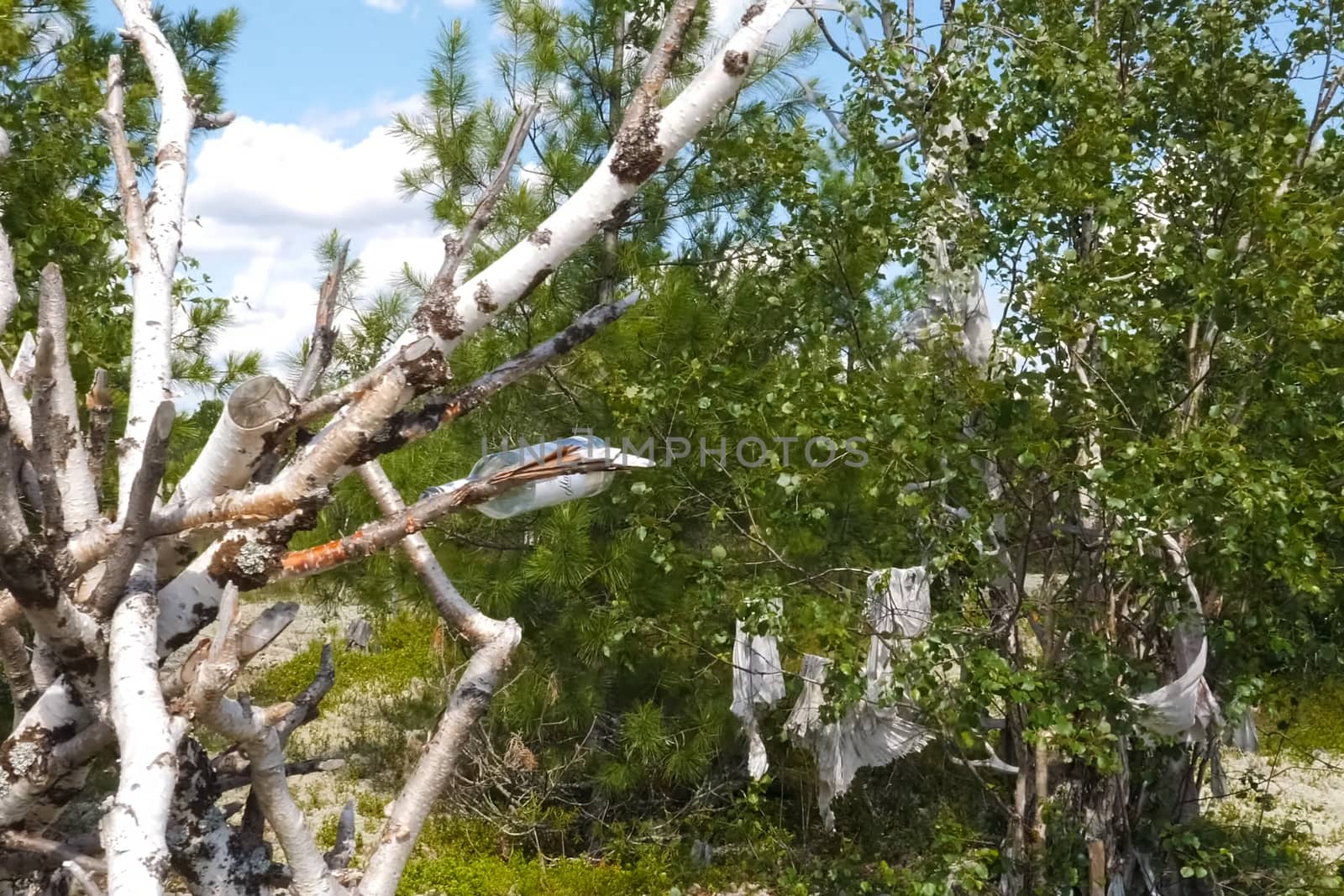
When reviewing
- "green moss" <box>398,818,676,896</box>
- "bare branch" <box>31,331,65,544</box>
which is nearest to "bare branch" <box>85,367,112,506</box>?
"bare branch" <box>31,331,65,544</box>

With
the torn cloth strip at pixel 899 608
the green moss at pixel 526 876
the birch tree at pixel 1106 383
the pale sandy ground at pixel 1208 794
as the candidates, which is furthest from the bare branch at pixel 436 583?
the pale sandy ground at pixel 1208 794

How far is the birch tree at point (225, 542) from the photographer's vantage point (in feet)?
5.03

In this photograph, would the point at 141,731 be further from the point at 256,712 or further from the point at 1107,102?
the point at 1107,102

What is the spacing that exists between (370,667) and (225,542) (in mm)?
8498

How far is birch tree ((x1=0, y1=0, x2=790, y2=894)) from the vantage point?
60.3 inches

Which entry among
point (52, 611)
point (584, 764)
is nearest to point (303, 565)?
point (52, 611)

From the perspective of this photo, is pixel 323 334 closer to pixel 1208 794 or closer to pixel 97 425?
pixel 97 425

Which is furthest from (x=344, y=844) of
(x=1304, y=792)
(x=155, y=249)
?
(x=1304, y=792)

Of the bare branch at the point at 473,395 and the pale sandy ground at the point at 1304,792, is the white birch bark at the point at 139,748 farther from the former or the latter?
the pale sandy ground at the point at 1304,792

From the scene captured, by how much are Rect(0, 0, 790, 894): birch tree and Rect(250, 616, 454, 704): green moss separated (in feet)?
21.4

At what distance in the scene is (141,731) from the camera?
141 cm

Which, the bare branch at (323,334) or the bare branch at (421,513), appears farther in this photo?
the bare branch at (323,334)

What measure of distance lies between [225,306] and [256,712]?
15.5ft

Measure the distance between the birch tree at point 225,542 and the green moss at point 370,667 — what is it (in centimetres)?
653
